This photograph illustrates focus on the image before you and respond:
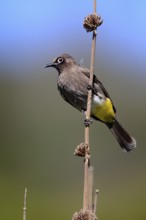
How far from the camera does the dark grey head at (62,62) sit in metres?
5.14

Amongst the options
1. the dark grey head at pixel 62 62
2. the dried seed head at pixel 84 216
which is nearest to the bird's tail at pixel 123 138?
the dark grey head at pixel 62 62

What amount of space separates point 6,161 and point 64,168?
3.71 feet

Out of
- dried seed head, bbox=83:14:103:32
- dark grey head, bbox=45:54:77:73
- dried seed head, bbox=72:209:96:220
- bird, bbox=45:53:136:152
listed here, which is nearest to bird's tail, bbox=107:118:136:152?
bird, bbox=45:53:136:152

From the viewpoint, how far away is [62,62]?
517cm

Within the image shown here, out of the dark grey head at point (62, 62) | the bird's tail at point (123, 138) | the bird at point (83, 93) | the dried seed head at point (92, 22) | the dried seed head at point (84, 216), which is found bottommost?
the dried seed head at point (84, 216)

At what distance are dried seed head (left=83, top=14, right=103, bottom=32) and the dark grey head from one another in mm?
1766

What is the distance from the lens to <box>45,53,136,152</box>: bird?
4922 mm

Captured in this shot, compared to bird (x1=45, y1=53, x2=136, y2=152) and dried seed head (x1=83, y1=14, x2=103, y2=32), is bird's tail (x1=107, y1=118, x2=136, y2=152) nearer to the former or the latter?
bird (x1=45, y1=53, x2=136, y2=152)

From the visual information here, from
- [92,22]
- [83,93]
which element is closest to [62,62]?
[83,93]

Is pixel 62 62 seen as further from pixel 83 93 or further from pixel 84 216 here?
pixel 84 216

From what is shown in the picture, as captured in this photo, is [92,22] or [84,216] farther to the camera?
[92,22]

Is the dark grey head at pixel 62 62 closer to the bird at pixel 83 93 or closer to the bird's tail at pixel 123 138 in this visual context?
the bird at pixel 83 93

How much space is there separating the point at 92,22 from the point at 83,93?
1.59m

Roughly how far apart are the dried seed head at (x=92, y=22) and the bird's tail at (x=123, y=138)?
1.73 meters
